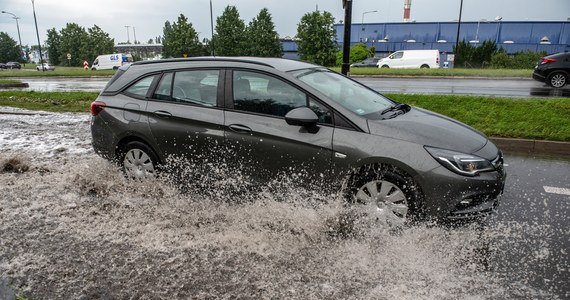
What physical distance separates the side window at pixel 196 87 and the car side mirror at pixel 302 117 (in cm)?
100

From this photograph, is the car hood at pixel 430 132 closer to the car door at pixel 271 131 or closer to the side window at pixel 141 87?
the car door at pixel 271 131

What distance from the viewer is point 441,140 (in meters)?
3.67

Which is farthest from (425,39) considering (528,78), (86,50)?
(86,50)

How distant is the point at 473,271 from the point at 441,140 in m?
1.15

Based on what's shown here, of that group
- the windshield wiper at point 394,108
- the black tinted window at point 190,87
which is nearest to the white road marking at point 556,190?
the windshield wiper at point 394,108

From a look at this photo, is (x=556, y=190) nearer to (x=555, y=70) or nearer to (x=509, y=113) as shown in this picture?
(x=509, y=113)

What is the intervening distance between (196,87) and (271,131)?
116cm

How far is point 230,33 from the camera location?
48094 mm

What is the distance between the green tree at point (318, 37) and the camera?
42.8m

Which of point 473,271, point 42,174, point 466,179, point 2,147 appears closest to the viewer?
point 473,271

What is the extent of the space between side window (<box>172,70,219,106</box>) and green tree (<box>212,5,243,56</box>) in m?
44.7

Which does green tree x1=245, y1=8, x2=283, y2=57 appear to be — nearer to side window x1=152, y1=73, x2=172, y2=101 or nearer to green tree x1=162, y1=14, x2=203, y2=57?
green tree x1=162, y1=14, x2=203, y2=57

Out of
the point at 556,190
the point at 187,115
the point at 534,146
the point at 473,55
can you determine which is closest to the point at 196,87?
the point at 187,115

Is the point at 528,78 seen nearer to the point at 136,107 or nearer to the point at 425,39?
the point at 136,107
